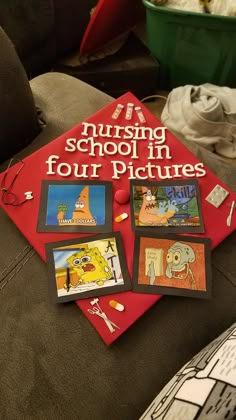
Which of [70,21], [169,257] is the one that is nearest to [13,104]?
[169,257]

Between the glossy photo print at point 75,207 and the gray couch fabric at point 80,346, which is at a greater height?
the glossy photo print at point 75,207

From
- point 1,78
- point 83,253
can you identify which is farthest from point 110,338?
point 1,78

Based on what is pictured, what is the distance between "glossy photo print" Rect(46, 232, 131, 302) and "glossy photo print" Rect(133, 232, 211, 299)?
4 cm

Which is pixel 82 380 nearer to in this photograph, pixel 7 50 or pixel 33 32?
pixel 7 50

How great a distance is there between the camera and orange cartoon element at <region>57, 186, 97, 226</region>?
0.83 m

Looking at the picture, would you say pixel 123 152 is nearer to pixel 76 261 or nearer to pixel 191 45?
pixel 76 261

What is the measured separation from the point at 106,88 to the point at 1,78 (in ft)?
2.22

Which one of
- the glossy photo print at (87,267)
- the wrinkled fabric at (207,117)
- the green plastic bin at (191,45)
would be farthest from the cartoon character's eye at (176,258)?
the green plastic bin at (191,45)

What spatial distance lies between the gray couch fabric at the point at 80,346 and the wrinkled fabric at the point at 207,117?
0.60m

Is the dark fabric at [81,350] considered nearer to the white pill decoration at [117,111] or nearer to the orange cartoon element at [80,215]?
the orange cartoon element at [80,215]

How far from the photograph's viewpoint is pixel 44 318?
74cm

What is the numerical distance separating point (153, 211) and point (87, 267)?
0.20 m

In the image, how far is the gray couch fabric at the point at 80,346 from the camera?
0.68 meters

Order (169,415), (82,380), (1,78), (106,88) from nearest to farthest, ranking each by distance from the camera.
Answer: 1. (169,415)
2. (82,380)
3. (1,78)
4. (106,88)
